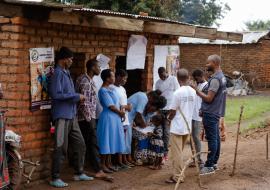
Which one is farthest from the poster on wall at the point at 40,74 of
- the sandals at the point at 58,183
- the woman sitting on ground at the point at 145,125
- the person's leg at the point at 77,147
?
the woman sitting on ground at the point at 145,125

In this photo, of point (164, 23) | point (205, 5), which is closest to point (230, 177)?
point (164, 23)

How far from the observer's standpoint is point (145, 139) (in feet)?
28.2

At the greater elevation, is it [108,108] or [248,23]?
[248,23]

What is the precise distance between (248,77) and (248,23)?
2969 centimetres

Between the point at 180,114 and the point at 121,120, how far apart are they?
4.06ft

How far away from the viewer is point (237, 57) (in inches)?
939

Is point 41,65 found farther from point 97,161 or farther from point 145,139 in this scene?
point 145,139

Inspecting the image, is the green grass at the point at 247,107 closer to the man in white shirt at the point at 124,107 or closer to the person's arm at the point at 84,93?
the man in white shirt at the point at 124,107

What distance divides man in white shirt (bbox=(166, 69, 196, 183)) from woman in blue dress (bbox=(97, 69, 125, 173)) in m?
1.00

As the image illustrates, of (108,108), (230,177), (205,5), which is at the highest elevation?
(205,5)

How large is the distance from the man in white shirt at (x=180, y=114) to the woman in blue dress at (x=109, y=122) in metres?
1.00

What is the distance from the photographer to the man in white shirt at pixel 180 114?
735cm

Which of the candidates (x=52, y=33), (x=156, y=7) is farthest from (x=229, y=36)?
(x=156, y=7)

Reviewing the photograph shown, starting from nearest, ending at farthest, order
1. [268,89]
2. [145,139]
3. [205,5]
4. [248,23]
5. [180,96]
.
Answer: [180,96] < [145,139] < [268,89] < [205,5] < [248,23]
